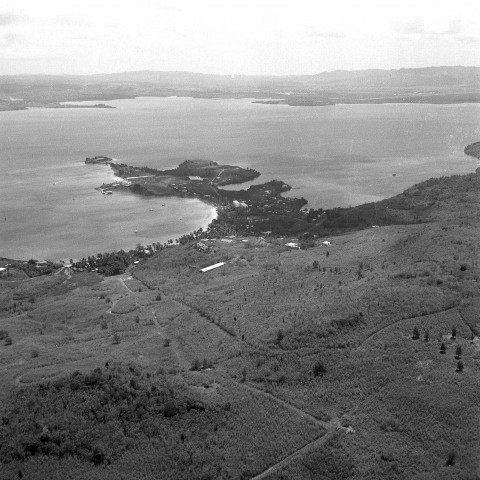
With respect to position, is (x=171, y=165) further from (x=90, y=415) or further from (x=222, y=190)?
(x=90, y=415)

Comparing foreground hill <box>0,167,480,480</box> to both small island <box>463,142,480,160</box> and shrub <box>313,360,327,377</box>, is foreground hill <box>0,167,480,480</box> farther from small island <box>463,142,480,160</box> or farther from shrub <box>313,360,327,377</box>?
small island <box>463,142,480,160</box>

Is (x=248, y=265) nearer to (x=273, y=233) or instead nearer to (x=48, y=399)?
(x=273, y=233)

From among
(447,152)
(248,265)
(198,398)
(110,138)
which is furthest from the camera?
(110,138)

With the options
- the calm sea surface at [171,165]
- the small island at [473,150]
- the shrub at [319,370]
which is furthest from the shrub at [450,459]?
the small island at [473,150]

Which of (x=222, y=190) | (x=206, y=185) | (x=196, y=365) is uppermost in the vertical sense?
(x=206, y=185)

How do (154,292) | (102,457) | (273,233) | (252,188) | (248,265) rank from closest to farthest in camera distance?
(102,457), (154,292), (248,265), (273,233), (252,188)

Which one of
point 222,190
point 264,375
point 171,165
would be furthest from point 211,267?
point 171,165

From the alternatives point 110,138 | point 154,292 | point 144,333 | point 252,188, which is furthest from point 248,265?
point 110,138

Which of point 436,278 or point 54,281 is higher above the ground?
point 436,278
